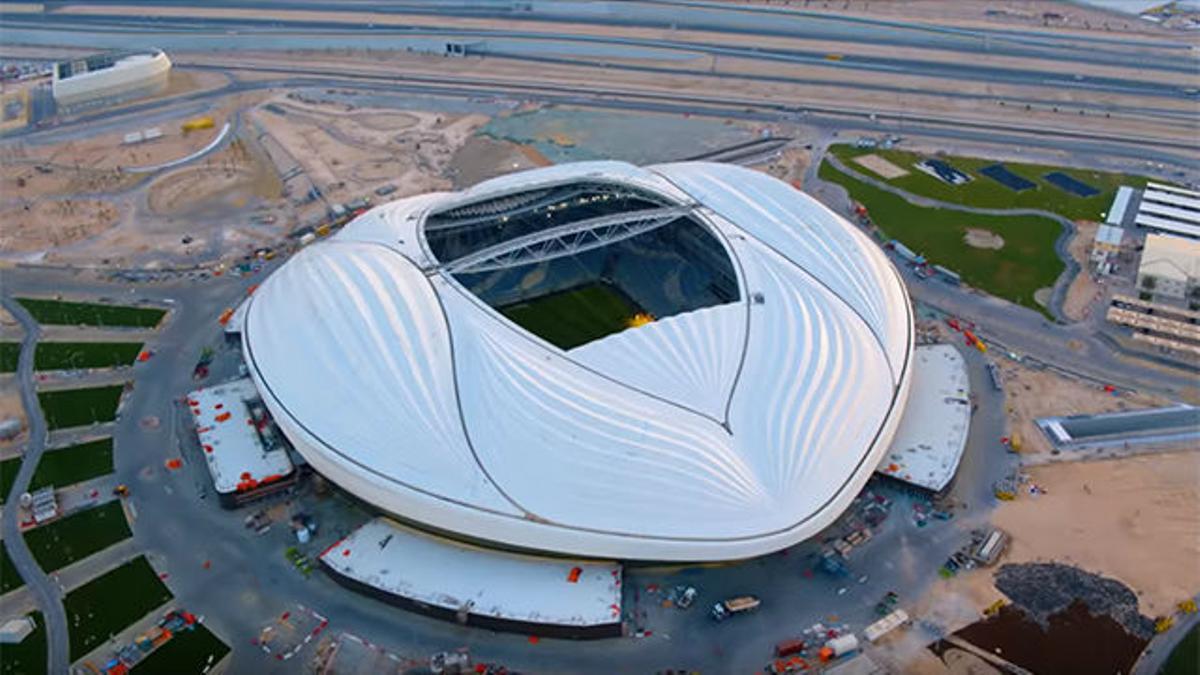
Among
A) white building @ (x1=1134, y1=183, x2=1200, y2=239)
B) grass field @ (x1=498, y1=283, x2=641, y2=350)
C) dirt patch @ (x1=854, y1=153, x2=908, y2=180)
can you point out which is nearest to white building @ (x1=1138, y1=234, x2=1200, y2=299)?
white building @ (x1=1134, y1=183, x2=1200, y2=239)

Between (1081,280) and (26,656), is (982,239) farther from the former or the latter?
(26,656)

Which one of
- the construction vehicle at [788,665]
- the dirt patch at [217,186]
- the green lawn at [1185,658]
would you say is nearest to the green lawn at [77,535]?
the construction vehicle at [788,665]

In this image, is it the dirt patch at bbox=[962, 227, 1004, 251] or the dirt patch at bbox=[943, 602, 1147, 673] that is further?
the dirt patch at bbox=[962, 227, 1004, 251]

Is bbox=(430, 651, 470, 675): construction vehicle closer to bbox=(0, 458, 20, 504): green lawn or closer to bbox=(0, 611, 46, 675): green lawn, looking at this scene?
bbox=(0, 611, 46, 675): green lawn

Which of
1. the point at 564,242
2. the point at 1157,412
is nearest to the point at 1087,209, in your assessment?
the point at 1157,412

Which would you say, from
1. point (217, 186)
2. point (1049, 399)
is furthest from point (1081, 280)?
point (217, 186)

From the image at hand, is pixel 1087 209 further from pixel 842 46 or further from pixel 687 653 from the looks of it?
pixel 687 653
